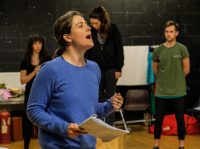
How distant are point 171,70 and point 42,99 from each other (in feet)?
10.6

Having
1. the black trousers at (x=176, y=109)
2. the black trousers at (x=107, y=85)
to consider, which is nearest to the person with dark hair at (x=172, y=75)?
the black trousers at (x=176, y=109)

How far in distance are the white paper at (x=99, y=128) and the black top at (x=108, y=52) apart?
297 centimetres

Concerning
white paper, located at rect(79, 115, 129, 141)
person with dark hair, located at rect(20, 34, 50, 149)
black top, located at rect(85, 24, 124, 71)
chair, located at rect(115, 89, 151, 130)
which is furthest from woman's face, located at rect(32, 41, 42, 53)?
white paper, located at rect(79, 115, 129, 141)

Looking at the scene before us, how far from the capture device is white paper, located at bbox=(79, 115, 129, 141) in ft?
5.80

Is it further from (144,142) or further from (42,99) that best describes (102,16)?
(42,99)

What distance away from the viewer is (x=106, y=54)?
4.95m

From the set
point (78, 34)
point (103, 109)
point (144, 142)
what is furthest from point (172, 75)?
point (78, 34)

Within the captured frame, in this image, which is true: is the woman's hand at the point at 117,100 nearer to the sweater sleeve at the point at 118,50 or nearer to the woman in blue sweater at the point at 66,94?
the woman in blue sweater at the point at 66,94

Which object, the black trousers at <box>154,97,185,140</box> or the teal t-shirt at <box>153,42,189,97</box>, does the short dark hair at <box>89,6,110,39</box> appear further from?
the black trousers at <box>154,97,185,140</box>

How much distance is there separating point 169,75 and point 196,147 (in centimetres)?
111

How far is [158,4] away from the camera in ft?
23.1

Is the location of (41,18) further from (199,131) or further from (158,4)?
(199,131)

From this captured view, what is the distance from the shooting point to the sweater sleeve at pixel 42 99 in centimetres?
193

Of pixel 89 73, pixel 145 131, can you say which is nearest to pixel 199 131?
pixel 145 131
